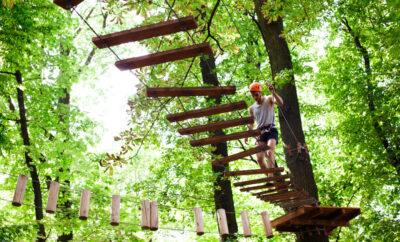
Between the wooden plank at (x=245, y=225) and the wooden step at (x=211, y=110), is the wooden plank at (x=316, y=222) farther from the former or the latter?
the wooden step at (x=211, y=110)

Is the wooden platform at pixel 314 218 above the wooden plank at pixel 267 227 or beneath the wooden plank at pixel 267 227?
above

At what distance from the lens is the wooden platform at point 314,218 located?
502 cm

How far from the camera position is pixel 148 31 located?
297cm

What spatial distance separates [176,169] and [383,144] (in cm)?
543

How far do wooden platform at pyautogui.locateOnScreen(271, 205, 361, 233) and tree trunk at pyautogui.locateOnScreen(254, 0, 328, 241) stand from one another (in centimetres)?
18

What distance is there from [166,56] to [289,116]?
3587 mm

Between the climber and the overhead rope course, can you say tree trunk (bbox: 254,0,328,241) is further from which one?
the climber

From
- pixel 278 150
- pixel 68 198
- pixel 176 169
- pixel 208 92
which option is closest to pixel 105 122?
pixel 68 198

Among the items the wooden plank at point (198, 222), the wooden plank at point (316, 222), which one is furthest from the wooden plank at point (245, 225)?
the wooden plank at point (316, 222)

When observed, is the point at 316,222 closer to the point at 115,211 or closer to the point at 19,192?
the point at 115,211

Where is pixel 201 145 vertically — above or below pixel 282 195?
above

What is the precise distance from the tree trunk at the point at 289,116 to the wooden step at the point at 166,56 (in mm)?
2587

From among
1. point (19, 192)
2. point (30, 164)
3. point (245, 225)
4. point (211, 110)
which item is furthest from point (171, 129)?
point (19, 192)

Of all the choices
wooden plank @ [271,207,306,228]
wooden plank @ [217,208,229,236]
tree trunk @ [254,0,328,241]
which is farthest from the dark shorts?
wooden plank @ [217,208,229,236]
